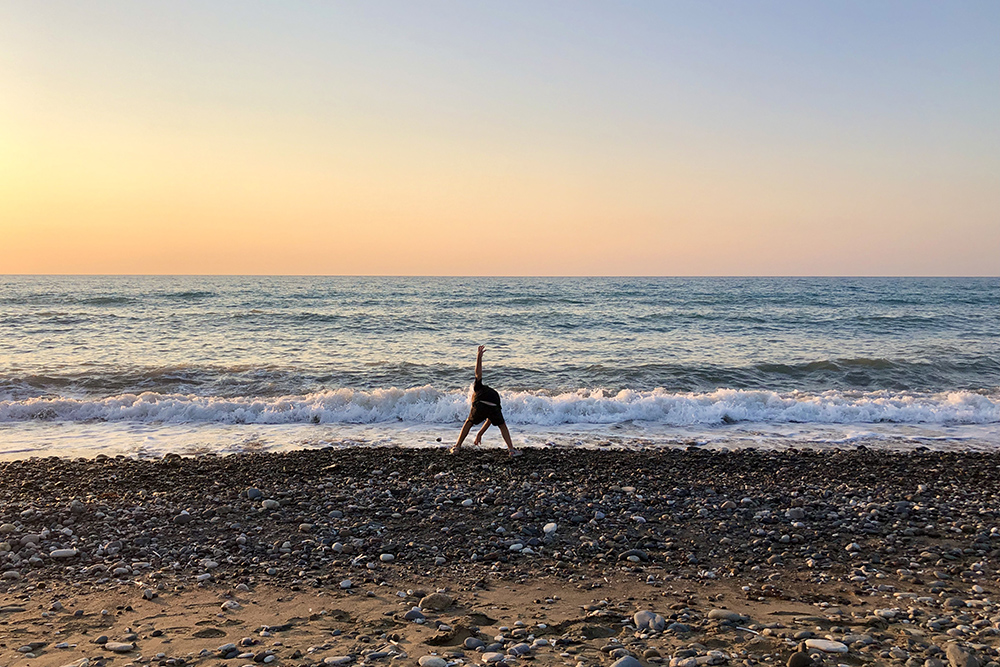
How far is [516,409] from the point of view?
14.4 meters

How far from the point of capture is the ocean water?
1270cm

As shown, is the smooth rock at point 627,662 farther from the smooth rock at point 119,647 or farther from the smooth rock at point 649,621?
the smooth rock at point 119,647

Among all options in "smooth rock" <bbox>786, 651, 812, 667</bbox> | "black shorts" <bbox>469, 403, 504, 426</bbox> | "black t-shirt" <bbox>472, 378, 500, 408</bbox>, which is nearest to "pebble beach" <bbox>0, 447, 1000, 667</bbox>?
"smooth rock" <bbox>786, 651, 812, 667</bbox>

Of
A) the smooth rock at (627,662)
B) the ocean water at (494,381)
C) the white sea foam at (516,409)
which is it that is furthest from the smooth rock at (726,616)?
the white sea foam at (516,409)

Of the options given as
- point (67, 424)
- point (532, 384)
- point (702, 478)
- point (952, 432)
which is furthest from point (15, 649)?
point (952, 432)

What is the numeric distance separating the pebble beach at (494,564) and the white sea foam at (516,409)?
4339mm

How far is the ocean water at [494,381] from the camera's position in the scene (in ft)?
41.7

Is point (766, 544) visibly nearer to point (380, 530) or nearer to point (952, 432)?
point (380, 530)

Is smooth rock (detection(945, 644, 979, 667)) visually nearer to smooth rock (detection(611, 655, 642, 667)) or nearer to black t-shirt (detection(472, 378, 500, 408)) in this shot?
smooth rock (detection(611, 655, 642, 667))

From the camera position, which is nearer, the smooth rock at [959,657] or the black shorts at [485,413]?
the smooth rock at [959,657]

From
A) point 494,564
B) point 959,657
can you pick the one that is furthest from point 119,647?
point 959,657

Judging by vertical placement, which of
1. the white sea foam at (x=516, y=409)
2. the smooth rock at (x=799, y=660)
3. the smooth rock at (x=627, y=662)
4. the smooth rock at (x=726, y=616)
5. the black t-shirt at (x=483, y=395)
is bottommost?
the white sea foam at (x=516, y=409)

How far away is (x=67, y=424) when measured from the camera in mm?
13305

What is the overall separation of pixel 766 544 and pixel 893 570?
1113mm
